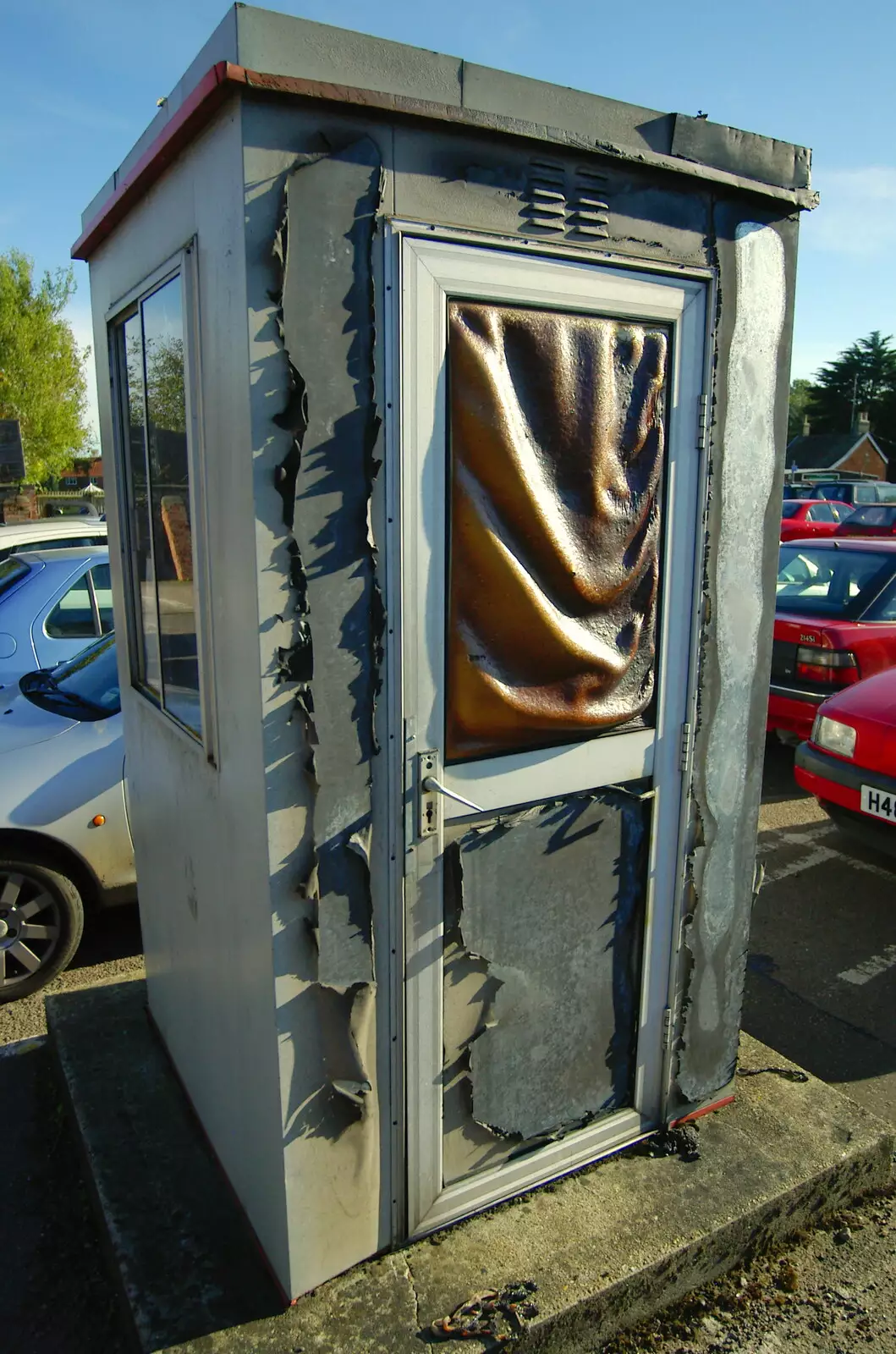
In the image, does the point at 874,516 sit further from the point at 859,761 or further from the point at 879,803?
the point at 879,803

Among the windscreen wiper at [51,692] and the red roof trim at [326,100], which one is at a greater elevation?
the red roof trim at [326,100]

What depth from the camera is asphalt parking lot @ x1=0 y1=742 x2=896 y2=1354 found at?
2.53 m

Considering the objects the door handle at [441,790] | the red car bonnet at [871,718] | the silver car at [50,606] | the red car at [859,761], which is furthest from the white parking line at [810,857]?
the silver car at [50,606]

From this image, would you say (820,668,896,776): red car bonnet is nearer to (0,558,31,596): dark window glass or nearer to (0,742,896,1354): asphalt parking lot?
(0,742,896,1354): asphalt parking lot

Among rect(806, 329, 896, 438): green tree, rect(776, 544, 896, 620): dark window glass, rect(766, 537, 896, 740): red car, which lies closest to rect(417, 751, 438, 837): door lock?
rect(766, 537, 896, 740): red car

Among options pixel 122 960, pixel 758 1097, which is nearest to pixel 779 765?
pixel 758 1097

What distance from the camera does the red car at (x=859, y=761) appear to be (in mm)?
4754

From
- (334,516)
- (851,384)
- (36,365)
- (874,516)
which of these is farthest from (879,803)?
(851,384)

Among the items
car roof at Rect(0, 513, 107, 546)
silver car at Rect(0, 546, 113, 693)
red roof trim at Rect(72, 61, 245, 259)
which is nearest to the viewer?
red roof trim at Rect(72, 61, 245, 259)

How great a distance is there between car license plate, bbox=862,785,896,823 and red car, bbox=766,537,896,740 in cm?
191

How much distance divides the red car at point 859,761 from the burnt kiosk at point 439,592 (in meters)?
2.33

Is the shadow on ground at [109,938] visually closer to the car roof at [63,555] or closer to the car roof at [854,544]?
the car roof at [63,555]

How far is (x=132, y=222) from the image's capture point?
254cm

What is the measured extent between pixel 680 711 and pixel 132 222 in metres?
2.06
